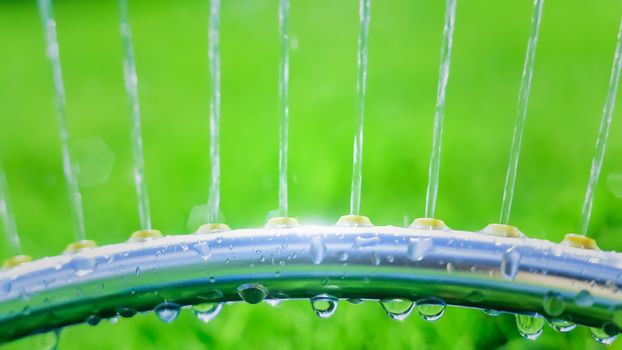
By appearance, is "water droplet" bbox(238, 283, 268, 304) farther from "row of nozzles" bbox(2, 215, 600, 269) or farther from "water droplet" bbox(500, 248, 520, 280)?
"water droplet" bbox(500, 248, 520, 280)

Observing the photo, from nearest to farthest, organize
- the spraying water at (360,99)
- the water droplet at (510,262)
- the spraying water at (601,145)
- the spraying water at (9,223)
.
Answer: the water droplet at (510,262), the spraying water at (360,99), the spraying water at (601,145), the spraying water at (9,223)

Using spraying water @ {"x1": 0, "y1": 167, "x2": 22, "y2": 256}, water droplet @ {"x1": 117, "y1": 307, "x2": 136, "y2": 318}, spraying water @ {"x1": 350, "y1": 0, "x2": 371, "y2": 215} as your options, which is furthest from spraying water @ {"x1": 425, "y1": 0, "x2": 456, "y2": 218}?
spraying water @ {"x1": 0, "y1": 167, "x2": 22, "y2": 256}

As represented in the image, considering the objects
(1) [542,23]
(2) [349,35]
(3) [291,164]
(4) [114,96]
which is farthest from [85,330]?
(1) [542,23]

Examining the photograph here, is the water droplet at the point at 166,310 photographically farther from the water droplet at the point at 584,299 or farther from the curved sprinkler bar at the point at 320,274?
the water droplet at the point at 584,299

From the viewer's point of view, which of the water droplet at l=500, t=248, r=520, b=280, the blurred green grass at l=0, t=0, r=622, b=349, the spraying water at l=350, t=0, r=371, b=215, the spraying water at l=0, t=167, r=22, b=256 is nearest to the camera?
the water droplet at l=500, t=248, r=520, b=280

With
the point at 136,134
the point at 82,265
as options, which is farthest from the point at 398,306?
the point at 136,134

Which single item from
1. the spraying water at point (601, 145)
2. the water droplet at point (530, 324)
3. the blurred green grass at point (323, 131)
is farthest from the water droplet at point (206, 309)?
the blurred green grass at point (323, 131)
